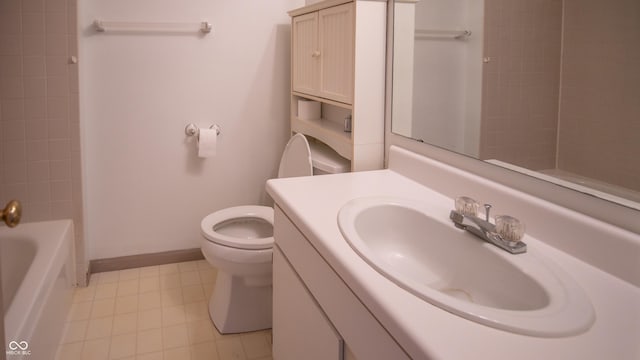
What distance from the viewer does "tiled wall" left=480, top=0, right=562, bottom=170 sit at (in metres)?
1.13

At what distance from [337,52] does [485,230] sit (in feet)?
3.72

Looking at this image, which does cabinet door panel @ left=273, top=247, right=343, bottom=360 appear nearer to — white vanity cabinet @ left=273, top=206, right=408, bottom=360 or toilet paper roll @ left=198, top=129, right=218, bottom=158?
white vanity cabinet @ left=273, top=206, right=408, bottom=360

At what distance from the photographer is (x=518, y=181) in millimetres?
1271

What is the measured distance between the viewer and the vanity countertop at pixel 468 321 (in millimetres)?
704

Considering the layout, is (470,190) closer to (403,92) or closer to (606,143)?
(606,143)

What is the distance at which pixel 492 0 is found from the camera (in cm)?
133

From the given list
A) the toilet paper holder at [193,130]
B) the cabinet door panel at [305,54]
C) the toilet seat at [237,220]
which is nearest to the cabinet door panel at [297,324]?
the toilet seat at [237,220]

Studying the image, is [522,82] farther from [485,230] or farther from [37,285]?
[37,285]

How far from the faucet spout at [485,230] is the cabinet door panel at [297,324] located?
0.41 meters

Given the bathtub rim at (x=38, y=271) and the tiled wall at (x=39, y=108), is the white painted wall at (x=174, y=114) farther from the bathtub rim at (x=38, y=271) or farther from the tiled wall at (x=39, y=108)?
the bathtub rim at (x=38, y=271)


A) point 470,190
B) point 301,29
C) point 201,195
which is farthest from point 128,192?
point 470,190

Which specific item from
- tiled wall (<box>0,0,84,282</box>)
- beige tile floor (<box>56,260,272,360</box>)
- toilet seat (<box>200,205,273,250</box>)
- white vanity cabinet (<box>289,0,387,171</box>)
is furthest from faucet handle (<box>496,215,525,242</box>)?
tiled wall (<box>0,0,84,282</box>)

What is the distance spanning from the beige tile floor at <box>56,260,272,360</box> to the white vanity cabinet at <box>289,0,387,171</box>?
940 mm

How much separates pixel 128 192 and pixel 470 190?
1.96m
